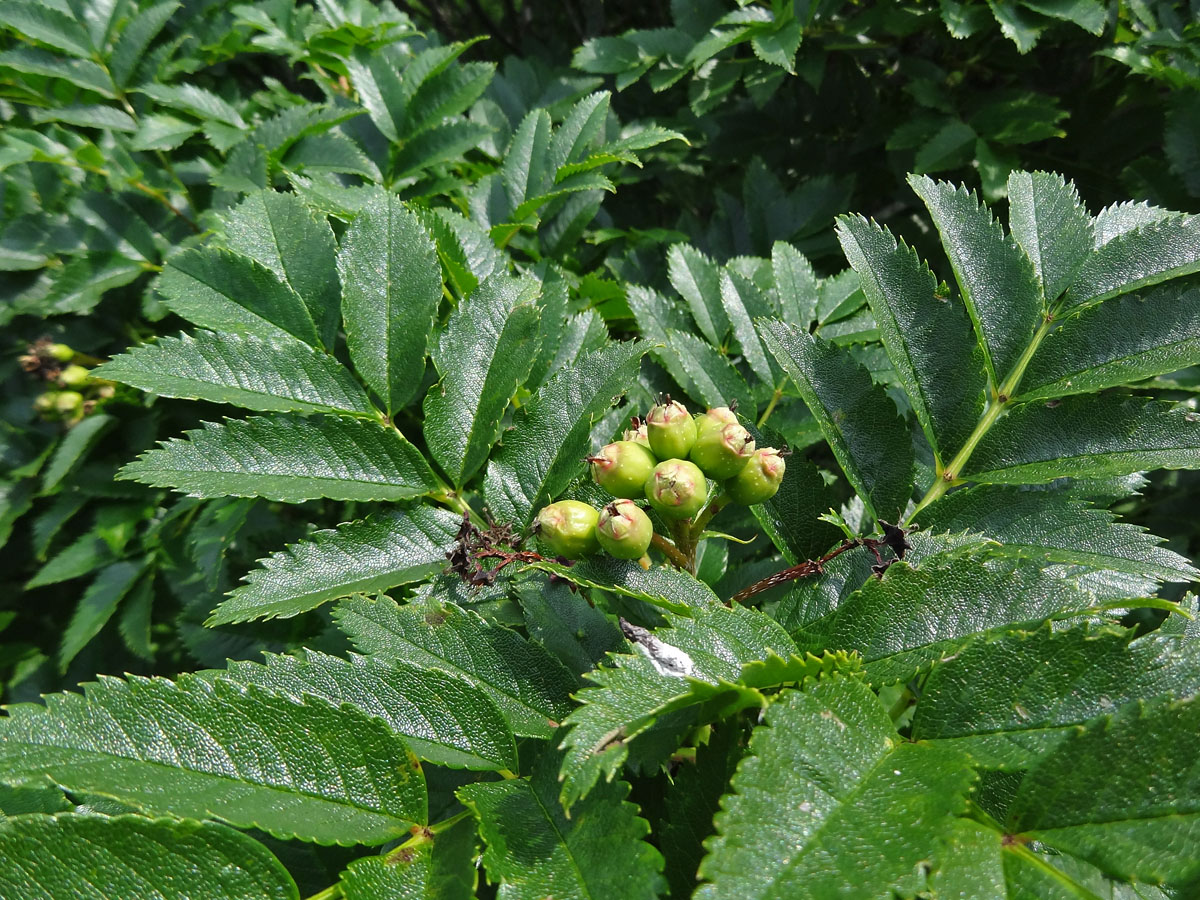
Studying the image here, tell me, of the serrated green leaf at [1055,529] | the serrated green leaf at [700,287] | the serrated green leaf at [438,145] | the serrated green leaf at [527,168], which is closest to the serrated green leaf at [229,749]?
the serrated green leaf at [1055,529]

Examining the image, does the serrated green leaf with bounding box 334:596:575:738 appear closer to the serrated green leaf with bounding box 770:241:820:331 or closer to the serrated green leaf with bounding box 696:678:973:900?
the serrated green leaf with bounding box 696:678:973:900

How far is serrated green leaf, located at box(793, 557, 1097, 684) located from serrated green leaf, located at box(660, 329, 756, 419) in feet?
1.89

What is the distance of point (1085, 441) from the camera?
1.16 m

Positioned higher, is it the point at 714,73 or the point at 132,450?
the point at 714,73

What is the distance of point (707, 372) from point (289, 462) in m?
0.74

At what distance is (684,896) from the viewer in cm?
94

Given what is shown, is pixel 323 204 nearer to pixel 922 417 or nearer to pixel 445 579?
pixel 445 579

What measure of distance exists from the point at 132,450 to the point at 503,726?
5.87 ft

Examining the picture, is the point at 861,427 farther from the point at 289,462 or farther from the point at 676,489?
the point at 289,462

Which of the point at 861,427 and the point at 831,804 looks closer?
the point at 831,804

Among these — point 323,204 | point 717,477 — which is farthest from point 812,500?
point 323,204

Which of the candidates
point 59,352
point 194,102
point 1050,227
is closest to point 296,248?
point 194,102

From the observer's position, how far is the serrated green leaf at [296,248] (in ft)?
4.59

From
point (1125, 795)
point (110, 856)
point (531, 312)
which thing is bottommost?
point (110, 856)
